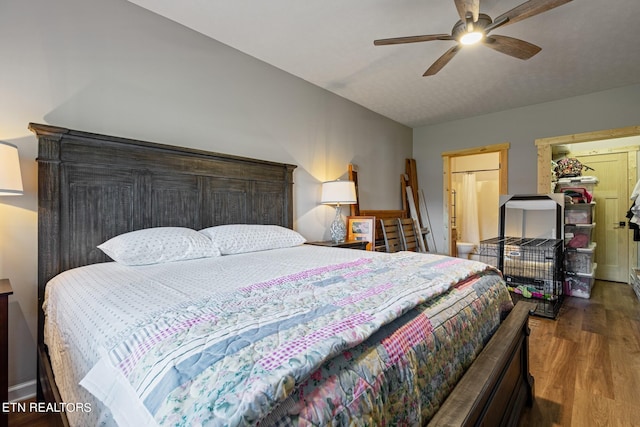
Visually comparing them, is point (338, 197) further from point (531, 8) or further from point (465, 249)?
point (465, 249)

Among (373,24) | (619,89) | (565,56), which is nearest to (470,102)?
(565,56)

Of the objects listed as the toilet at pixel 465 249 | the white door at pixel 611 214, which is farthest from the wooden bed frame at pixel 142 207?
the white door at pixel 611 214

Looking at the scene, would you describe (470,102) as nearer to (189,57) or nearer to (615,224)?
(615,224)

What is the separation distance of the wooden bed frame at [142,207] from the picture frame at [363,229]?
144cm

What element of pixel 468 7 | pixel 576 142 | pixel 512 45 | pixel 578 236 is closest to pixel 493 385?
pixel 468 7

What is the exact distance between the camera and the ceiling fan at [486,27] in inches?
68.2

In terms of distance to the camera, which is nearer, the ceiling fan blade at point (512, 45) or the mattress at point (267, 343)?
the mattress at point (267, 343)

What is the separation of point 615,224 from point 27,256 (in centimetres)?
680

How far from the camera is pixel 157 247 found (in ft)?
5.89

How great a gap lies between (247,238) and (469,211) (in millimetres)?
5326

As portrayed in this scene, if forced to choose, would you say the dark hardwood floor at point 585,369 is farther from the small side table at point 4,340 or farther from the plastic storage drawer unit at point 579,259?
the plastic storage drawer unit at point 579,259

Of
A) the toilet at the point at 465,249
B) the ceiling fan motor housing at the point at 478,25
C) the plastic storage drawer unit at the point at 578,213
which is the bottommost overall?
the toilet at the point at 465,249

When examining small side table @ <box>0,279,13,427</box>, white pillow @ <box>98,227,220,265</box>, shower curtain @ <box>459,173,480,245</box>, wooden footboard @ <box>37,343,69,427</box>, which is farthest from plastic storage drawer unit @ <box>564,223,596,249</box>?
small side table @ <box>0,279,13,427</box>

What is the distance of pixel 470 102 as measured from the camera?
4.04 m
